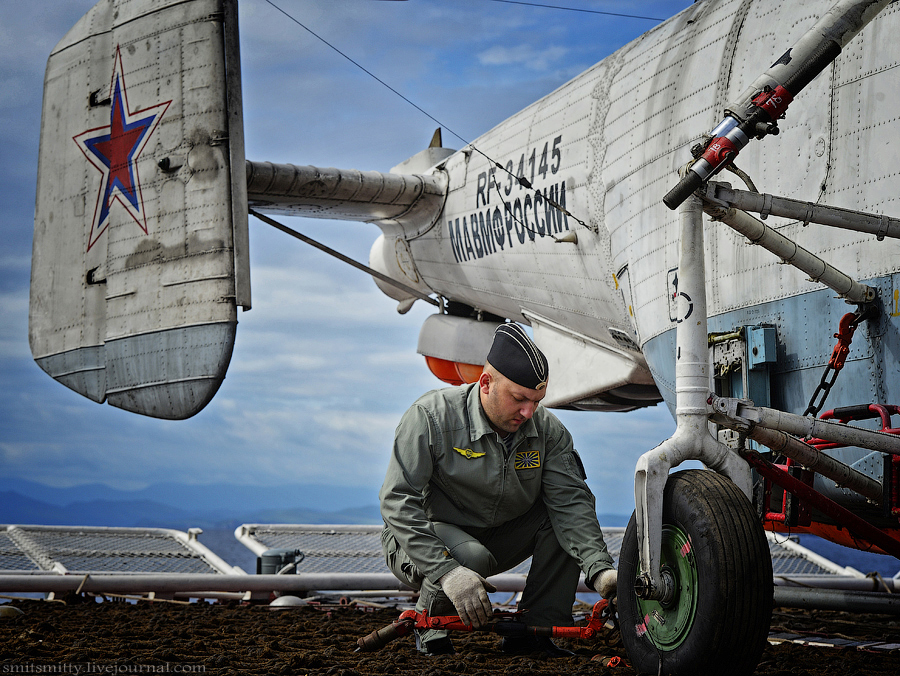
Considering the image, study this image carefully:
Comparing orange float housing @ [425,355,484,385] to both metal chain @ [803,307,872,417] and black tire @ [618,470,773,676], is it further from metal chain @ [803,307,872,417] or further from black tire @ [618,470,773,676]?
black tire @ [618,470,773,676]

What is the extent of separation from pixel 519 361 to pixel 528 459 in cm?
44

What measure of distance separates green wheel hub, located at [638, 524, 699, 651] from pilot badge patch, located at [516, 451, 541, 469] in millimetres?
888

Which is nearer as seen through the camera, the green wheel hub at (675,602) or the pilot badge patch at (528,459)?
the green wheel hub at (675,602)

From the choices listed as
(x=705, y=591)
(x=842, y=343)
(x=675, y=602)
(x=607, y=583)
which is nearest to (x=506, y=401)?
(x=607, y=583)

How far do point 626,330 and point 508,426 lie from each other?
2750 mm

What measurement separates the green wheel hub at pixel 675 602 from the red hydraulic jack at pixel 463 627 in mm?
356

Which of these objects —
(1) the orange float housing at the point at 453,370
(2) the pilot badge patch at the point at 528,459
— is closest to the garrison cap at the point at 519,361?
(2) the pilot badge patch at the point at 528,459

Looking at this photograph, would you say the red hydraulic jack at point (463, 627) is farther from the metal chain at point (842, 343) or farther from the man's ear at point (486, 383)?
the metal chain at point (842, 343)

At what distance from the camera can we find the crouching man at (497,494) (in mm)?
3158

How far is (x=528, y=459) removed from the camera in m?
3.39

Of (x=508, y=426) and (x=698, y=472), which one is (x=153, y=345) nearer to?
(x=508, y=426)

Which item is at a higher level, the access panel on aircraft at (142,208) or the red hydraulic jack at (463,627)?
the access panel on aircraft at (142,208)

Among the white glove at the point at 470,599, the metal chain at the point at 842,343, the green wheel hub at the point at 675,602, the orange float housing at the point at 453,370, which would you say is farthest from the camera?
the orange float housing at the point at 453,370

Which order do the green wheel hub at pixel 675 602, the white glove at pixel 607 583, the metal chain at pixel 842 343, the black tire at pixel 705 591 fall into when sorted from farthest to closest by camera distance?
the metal chain at pixel 842 343
the white glove at pixel 607 583
the green wheel hub at pixel 675 602
the black tire at pixel 705 591
